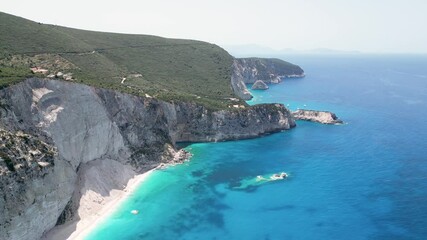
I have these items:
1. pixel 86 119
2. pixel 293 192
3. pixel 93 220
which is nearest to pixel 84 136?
pixel 86 119

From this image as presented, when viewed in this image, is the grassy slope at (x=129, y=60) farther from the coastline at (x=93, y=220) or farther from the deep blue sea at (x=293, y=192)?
the deep blue sea at (x=293, y=192)

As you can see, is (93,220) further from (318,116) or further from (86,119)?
(318,116)

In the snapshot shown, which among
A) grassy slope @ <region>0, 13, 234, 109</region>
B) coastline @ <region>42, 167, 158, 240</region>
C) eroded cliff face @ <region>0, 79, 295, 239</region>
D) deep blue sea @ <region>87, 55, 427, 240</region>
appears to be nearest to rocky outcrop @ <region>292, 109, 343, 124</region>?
deep blue sea @ <region>87, 55, 427, 240</region>

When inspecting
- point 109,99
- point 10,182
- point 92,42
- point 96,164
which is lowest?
point 96,164

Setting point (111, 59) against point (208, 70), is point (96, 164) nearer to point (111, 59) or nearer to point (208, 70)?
point (111, 59)

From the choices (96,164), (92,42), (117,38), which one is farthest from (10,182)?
(117,38)

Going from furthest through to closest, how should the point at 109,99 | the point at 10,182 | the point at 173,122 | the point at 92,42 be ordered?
the point at 92,42
the point at 173,122
the point at 109,99
the point at 10,182

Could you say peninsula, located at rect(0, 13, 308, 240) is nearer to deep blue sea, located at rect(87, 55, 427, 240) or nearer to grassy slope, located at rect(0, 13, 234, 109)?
grassy slope, located at rect(0, 13, 234, 109)
